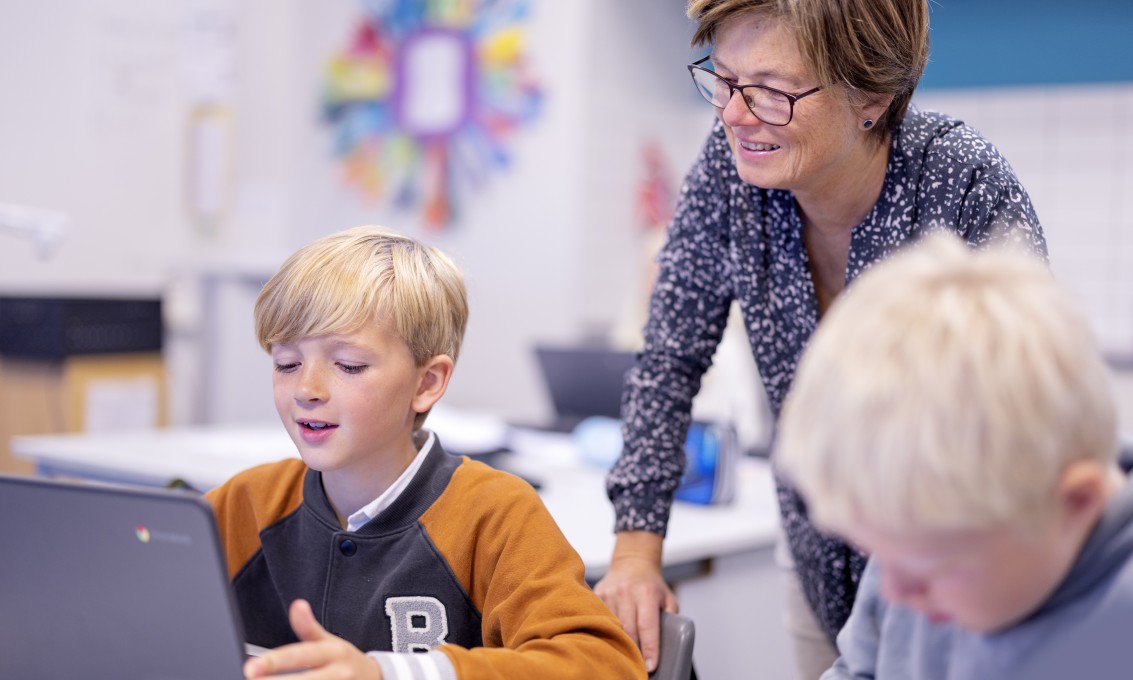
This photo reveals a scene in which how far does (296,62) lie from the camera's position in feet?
16.6

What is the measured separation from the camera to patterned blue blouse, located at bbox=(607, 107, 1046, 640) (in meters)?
1.33

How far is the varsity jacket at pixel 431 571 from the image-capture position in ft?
3.69

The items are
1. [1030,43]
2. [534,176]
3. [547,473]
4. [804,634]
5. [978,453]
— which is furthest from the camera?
[534,176]

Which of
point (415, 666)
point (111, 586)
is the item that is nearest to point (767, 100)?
point (415, 666)

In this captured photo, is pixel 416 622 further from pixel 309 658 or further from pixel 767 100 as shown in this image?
pixel 767 100

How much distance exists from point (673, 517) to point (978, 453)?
135 centimetres

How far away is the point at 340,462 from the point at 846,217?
25.5 inches

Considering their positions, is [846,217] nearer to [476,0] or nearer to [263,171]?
[476,0]

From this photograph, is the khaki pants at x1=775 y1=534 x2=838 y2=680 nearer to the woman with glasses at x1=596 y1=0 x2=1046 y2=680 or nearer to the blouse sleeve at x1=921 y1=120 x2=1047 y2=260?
the woman with glasses at x1=596 y1=0 x2=1046 y2=680

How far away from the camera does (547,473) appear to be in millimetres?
2314

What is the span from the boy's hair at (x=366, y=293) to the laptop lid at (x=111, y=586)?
344 mm

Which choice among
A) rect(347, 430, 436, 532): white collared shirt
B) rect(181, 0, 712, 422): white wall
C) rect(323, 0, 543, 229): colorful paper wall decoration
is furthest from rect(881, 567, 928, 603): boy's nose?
rect(323, 0, 543, 229): colorful paper wall decoration

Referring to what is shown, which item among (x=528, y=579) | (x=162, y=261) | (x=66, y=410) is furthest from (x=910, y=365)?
(x=162, y=261)

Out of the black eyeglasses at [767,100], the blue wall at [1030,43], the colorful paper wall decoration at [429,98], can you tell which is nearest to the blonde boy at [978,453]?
the black eyeglasses at [767,100]
